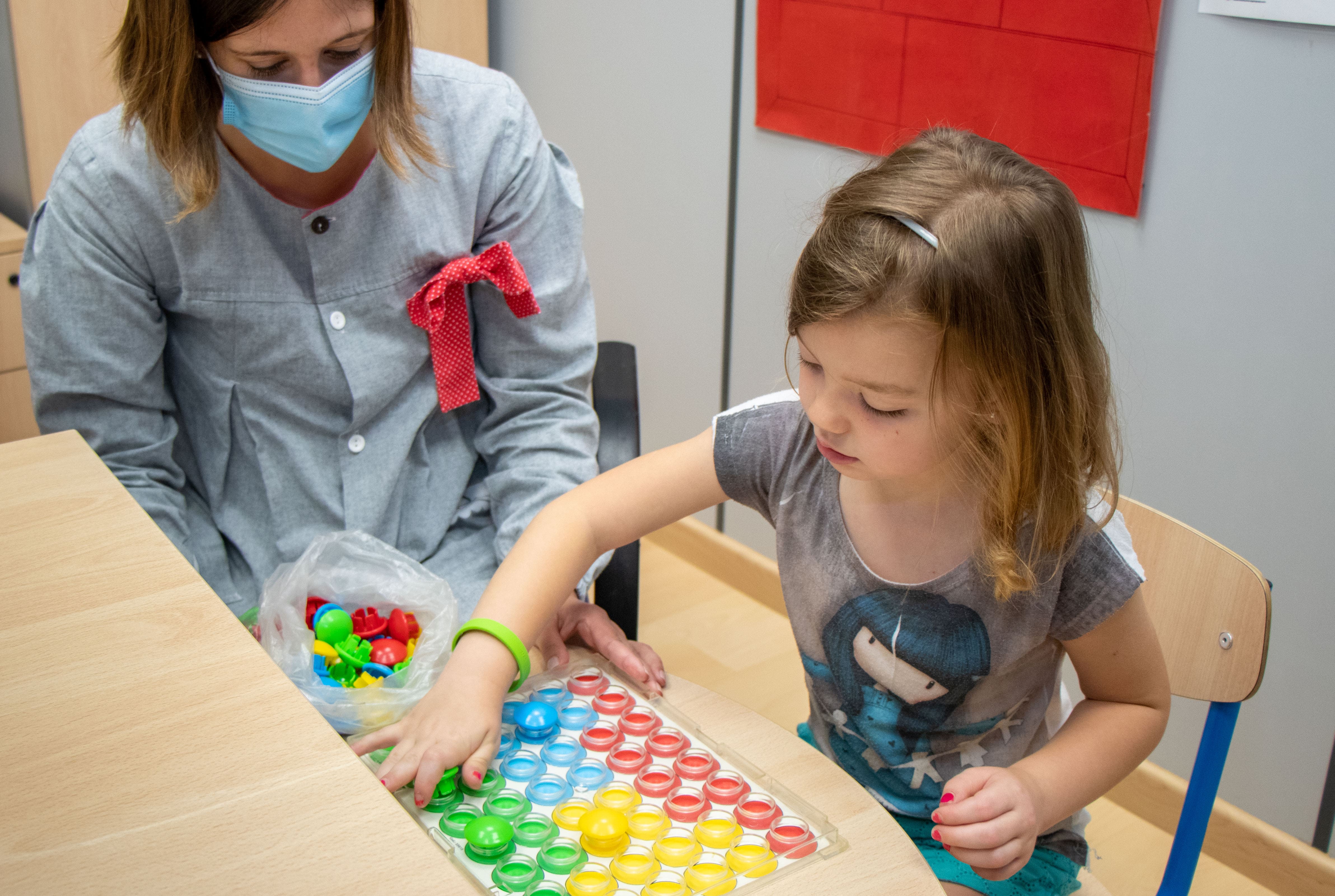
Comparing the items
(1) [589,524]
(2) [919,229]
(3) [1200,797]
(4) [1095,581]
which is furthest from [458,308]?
(3) [1200,797]

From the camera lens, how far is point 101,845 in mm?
561

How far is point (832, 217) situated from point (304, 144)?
1.74 ft

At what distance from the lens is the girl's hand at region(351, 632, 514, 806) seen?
2.49ft

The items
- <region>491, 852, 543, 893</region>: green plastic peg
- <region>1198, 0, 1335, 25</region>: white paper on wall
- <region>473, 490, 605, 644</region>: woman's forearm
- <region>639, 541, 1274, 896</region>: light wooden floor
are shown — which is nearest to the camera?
<region>491, 852, 543, 893</region>: green plastic peg

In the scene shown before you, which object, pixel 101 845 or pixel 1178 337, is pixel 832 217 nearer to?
pixel 101 845

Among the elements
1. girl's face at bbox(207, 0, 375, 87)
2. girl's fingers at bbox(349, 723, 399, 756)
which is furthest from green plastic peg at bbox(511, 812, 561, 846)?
girl's face at bbox(207, 0, 375, 87)

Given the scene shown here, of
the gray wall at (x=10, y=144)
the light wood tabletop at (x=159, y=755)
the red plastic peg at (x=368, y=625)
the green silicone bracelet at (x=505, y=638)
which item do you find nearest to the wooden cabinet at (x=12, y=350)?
the gray wall at (x=10, y=144)

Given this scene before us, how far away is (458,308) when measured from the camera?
48.1 inches

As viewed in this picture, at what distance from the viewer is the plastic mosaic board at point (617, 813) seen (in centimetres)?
69

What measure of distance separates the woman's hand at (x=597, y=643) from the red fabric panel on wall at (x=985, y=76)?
0.82 meters

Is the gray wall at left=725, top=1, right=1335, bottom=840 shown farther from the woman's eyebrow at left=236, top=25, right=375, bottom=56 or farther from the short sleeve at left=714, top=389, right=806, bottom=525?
the woman's eyebrow at left=236, top=25, right=375, bottom=56

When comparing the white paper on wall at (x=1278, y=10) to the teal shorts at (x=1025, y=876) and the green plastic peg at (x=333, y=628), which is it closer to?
the teal shorts at (x=1025, y=876)

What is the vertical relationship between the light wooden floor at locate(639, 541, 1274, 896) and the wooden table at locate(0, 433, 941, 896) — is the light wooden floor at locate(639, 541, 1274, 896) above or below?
below

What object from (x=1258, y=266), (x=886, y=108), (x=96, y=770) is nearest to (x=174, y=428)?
(x=96, y=770)
